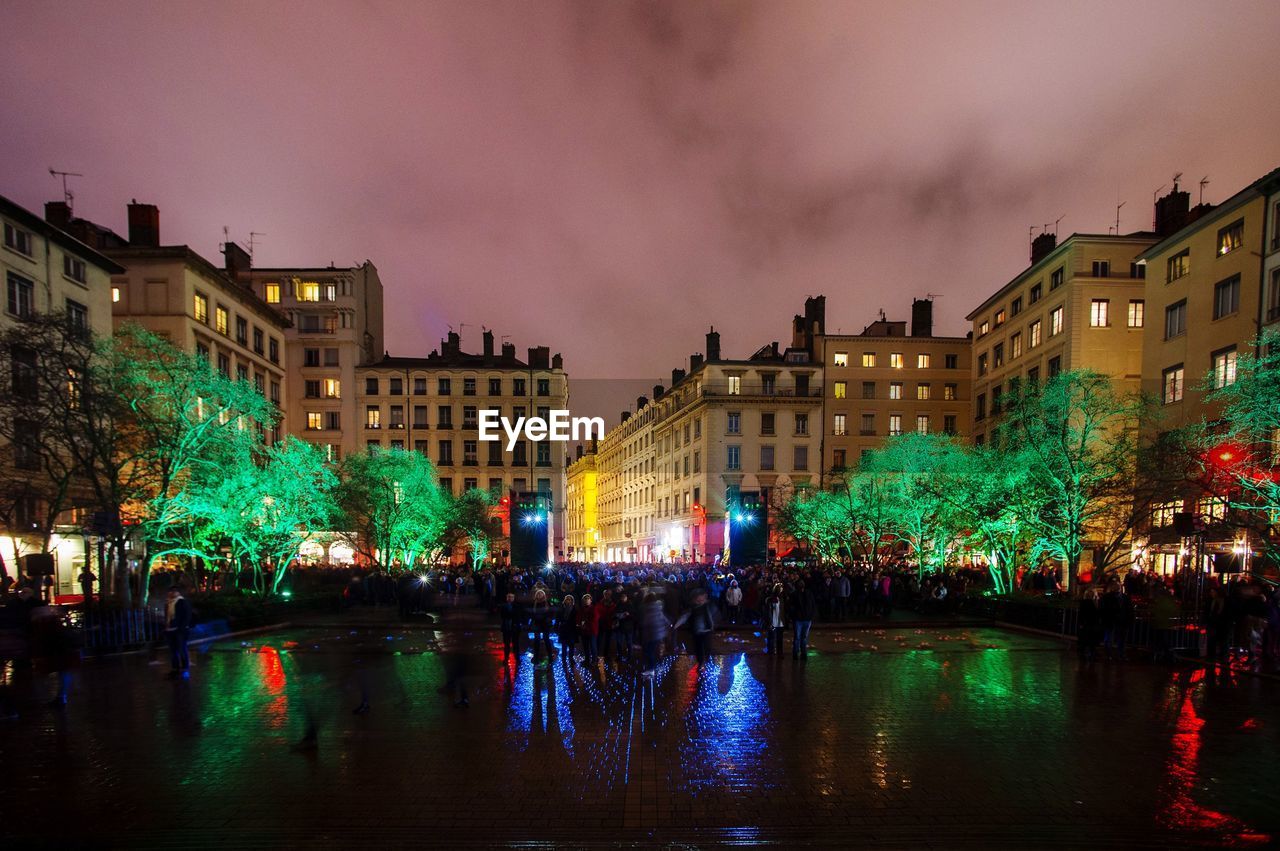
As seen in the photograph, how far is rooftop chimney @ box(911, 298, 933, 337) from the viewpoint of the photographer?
56734 millimetres

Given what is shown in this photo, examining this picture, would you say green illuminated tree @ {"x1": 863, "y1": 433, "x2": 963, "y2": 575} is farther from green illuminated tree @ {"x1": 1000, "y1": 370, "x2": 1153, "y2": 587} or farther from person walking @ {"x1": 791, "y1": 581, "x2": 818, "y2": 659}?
person walking @ {"x1": 791, "y1": 581, "x2": 818, "y2": 659}

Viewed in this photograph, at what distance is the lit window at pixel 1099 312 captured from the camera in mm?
38969

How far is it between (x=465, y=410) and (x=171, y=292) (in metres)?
27.1

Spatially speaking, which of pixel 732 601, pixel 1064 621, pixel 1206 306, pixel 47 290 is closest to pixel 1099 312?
pixel 1206 306

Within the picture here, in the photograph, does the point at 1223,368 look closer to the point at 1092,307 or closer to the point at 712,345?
the point at 1092,307

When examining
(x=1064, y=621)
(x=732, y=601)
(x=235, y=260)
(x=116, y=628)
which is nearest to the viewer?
(x=116, y=628)

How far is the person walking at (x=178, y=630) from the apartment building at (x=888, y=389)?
163ft

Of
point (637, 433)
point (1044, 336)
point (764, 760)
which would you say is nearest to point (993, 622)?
point (764, 760)

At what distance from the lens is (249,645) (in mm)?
16578

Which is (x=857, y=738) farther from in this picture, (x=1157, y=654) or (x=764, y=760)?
(x=1157, y=654)

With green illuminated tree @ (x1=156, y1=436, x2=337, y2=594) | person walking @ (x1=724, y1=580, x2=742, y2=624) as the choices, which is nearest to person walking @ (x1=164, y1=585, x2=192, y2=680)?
green illuminated tree @ (x1=156, y1=436, x2=337, y2=594)

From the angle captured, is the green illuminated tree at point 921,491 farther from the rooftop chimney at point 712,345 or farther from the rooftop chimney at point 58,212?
the rooftop chimney at point 58,212

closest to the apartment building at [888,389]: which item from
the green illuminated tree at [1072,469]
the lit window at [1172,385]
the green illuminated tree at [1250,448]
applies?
the lit window at [1172,385]

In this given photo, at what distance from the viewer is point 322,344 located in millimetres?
57969
